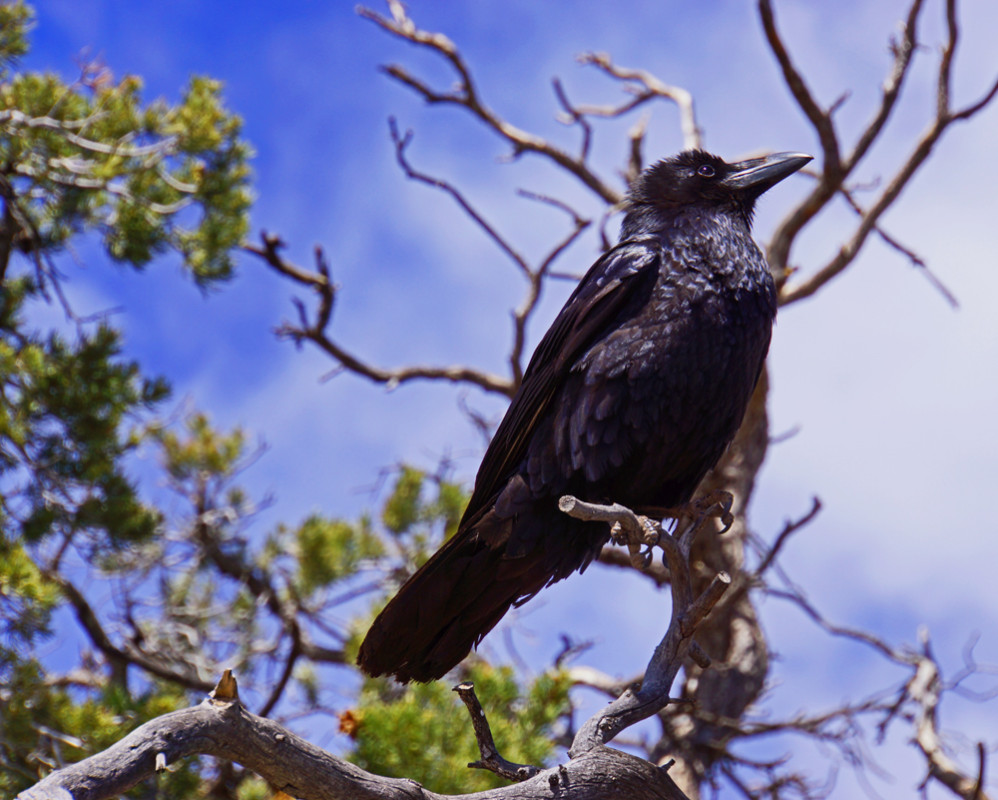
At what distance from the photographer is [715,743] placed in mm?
5316

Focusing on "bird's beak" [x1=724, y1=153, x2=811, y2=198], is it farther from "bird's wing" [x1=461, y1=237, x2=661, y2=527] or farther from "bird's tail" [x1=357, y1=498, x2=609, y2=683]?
"bird's tail" [x1=357, y1=498, x2=609, y2=683]

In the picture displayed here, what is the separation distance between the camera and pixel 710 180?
13.1ft

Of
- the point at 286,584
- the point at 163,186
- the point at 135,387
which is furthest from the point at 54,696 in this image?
the point at 163,186

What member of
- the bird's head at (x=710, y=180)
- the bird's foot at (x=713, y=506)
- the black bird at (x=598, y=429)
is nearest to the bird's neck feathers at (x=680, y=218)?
the bird's head at (x=710, y=180)

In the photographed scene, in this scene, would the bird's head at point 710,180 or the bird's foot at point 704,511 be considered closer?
the bird's foot at point 704,511

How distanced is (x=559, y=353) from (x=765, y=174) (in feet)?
4.13

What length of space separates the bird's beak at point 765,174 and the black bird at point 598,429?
57 centimetres

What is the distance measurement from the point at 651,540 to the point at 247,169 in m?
4.08

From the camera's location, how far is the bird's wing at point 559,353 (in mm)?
3289

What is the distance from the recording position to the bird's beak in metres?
3.92

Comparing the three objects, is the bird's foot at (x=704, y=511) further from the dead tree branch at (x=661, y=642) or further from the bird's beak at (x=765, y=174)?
the bird's beak at (x=765, y=174)

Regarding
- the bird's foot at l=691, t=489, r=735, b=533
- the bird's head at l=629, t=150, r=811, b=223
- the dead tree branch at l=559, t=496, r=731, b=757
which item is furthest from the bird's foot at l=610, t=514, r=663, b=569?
the bird's head at l=629, t=150, r=811, b=223

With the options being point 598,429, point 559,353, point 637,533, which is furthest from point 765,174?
point 637,533

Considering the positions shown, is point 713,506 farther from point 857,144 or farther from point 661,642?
point 857,144
